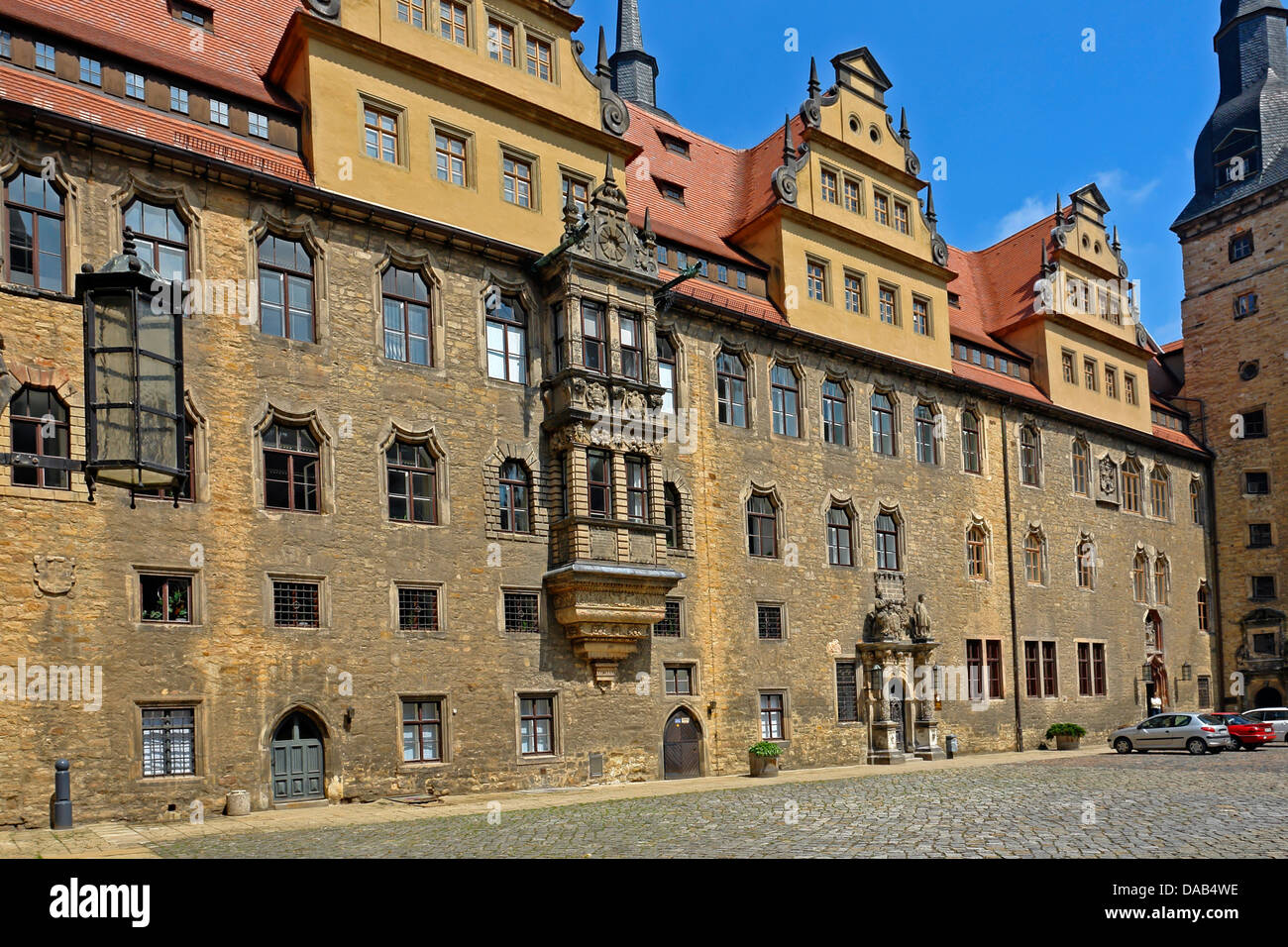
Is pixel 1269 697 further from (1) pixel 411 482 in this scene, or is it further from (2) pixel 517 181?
(1) pixel 411 482

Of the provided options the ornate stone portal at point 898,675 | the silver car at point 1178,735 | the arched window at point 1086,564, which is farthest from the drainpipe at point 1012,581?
the ornate stone portal at point 898,675

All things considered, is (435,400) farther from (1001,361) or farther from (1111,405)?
(1111,405)

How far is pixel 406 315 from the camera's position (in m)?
23.5

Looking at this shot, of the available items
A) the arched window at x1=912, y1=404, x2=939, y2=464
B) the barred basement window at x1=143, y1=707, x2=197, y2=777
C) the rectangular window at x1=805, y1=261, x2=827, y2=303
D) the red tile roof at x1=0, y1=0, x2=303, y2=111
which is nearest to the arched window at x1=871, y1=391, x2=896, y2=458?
the arched window at x1=912, y1=404, x2=939, y2=464

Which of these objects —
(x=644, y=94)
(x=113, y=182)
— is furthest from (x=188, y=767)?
(x=644, y=94)

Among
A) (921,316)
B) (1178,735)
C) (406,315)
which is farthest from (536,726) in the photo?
(1178,735)

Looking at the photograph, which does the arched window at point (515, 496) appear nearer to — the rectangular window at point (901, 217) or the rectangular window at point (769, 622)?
the rectangular window at point (769, 622)

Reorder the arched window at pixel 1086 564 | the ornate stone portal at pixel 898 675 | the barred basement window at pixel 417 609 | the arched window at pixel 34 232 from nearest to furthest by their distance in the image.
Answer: the arched window at pixel 34 232 < the barred basement window at pixel 417 609 < the ornate stone portal at pixel 898 675 < the arched window at pixel 1086 564

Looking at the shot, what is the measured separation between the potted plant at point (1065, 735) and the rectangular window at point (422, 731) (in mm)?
22777

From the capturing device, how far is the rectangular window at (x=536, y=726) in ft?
77.5

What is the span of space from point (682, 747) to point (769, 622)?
4388 mm

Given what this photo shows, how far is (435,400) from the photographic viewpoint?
922 inches

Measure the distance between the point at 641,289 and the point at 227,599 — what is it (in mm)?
11772

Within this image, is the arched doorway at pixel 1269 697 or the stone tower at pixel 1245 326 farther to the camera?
the stone tower at pixel 1245 326
